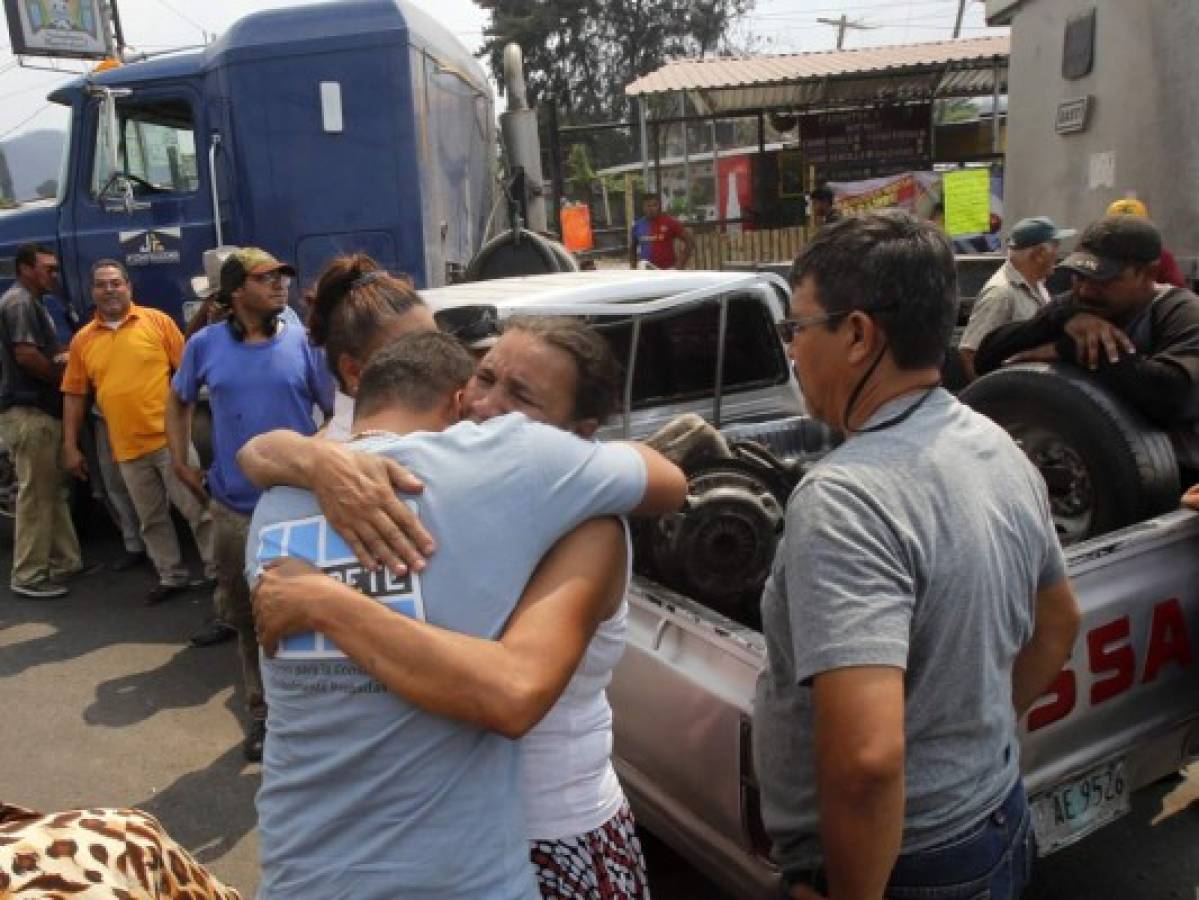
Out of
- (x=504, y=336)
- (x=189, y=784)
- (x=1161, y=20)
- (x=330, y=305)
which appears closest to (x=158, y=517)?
(x=189, y=784)

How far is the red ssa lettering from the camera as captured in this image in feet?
7.27

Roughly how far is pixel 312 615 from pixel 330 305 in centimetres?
139

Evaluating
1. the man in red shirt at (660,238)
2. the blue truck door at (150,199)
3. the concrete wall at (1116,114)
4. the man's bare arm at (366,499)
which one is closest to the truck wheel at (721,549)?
the man's bare arm at (366,499)

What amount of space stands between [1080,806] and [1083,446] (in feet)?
3.33

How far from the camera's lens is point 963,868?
1.48m

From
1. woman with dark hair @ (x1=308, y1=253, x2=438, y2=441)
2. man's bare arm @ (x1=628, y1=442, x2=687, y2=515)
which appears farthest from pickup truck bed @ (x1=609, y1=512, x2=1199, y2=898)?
woman with dark hair @ (x1=308, y1=253, x2=438, y2=441)

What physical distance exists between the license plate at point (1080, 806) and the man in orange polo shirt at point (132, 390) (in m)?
4.30

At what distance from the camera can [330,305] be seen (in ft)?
8.09

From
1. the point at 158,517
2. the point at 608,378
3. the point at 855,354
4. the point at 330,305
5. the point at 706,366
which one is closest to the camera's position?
the point at 855,354

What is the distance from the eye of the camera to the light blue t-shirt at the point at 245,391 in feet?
12.7

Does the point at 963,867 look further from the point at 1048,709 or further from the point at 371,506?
the point at 371,506

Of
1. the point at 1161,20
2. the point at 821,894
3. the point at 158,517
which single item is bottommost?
the point at 158,517

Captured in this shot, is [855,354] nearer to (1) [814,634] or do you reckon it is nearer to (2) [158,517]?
(1) [814,634]

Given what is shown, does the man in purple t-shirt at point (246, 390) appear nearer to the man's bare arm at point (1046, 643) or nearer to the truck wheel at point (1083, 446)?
the truck wheel at point (1083, 446)
